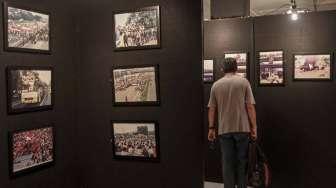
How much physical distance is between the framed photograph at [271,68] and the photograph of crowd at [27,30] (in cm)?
247

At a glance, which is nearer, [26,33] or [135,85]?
[26,33]

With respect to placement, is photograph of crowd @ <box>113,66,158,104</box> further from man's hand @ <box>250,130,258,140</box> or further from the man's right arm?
man's hand @ <box>250,130,258,140</box>

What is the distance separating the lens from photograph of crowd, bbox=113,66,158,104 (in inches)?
122

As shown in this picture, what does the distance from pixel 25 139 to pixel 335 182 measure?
331cm

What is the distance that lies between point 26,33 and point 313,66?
9.88 feet

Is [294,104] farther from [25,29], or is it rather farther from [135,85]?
[25,29]

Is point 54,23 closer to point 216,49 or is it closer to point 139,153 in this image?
point 139,153

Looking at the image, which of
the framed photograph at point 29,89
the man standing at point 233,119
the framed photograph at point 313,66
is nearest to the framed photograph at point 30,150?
the framed photograph at point 29,89

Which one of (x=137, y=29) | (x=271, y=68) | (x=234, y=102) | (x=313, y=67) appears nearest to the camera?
(x=137, y=29)

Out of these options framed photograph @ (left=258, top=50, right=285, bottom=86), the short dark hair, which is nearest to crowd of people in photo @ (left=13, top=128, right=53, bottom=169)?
the short dark hair

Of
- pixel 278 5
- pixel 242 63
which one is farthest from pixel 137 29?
pixel 278 5

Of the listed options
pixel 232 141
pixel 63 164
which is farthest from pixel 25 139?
pixel 232 141

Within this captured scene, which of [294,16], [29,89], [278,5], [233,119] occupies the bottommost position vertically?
[233,119]

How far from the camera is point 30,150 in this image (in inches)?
116
